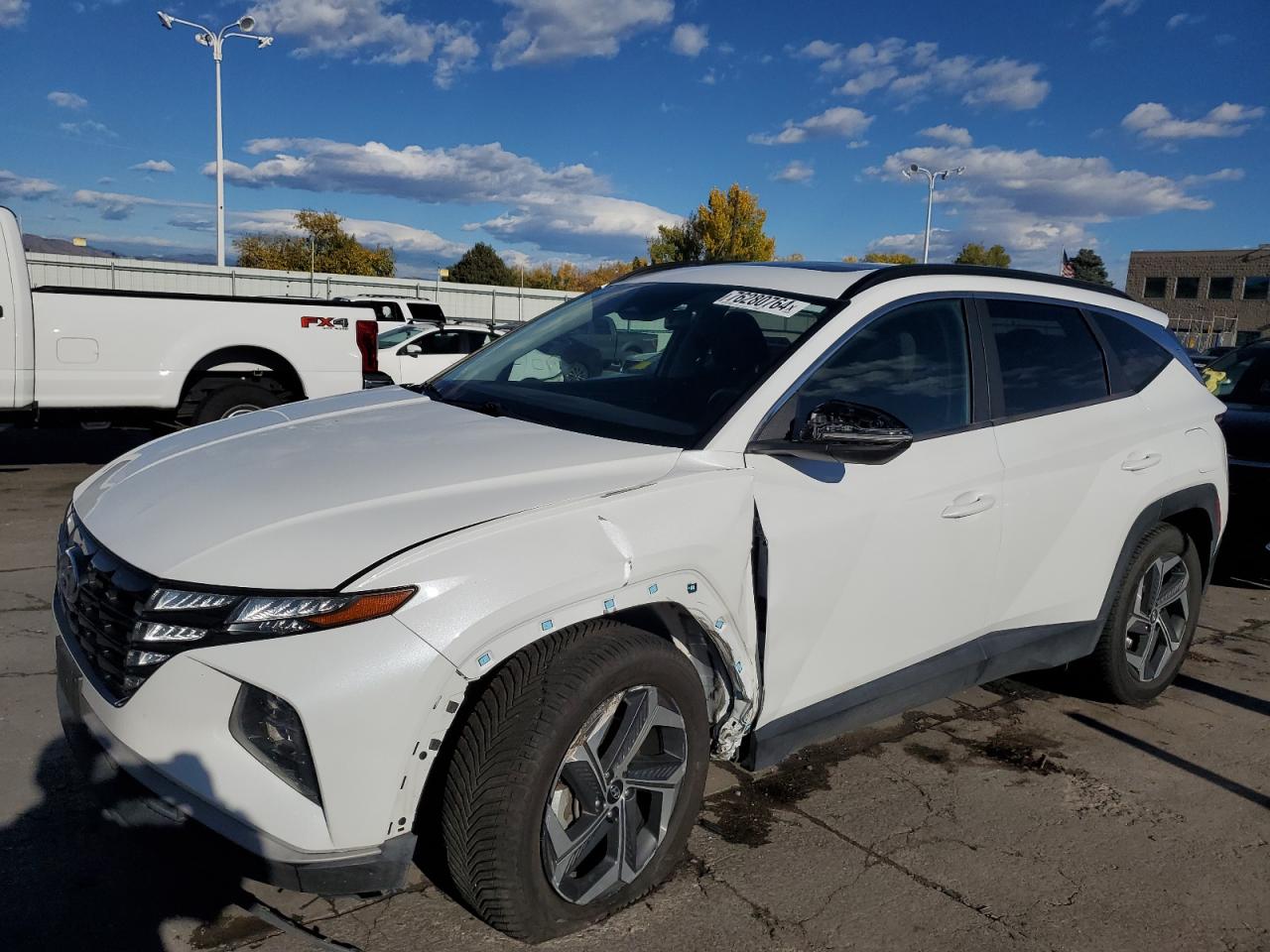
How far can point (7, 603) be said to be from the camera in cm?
533

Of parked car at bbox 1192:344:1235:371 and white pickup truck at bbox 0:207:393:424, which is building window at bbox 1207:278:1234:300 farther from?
white pickup truck at bbox 0:207:393:424

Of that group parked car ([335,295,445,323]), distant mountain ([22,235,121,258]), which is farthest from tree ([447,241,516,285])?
parked car ([335,295,445,323])

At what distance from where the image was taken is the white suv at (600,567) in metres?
2.19

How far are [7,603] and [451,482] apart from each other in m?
4.01

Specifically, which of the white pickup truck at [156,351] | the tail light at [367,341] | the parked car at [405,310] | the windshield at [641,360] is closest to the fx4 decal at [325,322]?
the white pickup truck at [156,351]

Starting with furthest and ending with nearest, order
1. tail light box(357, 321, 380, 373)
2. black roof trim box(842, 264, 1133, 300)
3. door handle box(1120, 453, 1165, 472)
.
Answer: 1. tail light box(357, 321, 380, 373)
2. door handle box(1120, 453, 1165, 472)
3. black roof trim box(842, 264, 1133, 300)

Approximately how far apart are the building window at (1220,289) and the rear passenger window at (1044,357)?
70120mm

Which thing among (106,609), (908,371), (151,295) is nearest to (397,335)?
(151,295)

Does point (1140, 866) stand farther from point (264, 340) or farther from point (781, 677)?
point (264, 340)

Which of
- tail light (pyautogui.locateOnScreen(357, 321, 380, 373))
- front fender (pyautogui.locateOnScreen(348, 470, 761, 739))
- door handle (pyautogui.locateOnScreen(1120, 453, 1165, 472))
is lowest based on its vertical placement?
front fender (pyautogui.locateOnScreen(348, 470, 761, 739))

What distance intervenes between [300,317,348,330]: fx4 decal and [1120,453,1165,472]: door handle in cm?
746

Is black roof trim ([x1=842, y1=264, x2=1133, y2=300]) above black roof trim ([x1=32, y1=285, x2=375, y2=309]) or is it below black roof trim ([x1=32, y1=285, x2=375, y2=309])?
above

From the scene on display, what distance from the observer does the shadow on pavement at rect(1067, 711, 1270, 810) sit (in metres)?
3.82

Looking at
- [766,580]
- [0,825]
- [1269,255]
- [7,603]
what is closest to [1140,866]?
[766,580]
